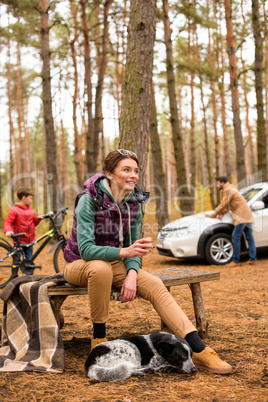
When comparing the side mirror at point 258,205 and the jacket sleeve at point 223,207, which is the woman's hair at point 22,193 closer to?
the jacket sleeve at point 223,207

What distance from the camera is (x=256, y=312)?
4.85m

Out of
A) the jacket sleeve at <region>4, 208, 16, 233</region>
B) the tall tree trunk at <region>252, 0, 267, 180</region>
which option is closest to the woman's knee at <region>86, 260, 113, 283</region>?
the jacket sleeve at <region>4, 208, 16, 233</region>

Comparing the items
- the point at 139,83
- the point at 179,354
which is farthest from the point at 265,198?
the point at 179,354

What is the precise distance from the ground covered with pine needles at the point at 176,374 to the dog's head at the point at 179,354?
71mm

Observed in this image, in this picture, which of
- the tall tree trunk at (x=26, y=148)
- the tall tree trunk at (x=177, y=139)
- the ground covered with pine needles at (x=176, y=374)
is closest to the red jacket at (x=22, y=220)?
the ground covered with pine needles at (x=176, y=374)

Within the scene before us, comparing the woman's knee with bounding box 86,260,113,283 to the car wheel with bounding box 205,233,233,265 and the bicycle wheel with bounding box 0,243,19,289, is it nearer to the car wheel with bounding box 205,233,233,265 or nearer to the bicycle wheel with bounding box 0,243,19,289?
the bicycle wheel with bounding box 0,243,19,289

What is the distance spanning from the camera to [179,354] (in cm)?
303

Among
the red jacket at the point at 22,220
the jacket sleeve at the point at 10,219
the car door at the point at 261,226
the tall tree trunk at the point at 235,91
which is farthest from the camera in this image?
the tall tree trunk at the point at 235,91

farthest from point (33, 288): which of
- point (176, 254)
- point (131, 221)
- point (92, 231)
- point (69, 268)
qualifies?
point (176, 254)

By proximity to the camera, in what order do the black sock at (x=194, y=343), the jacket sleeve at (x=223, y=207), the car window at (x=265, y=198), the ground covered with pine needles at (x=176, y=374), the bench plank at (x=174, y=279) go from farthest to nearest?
the car window at (x=265, y=198)
the jacket sleeve at (x=223, y=207)
the bench plank at (x=174, y=279)
the black sock at (x=194, y=343)
the ground covered with pine needles at (x=176, y=374)

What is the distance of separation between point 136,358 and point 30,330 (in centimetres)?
100

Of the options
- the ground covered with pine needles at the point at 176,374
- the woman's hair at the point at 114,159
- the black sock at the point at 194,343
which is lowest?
the ground covered with pine needles at the point at 176,374

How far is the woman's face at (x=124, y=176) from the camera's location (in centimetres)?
346

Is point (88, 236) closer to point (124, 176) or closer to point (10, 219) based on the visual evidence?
point (124, 176)
